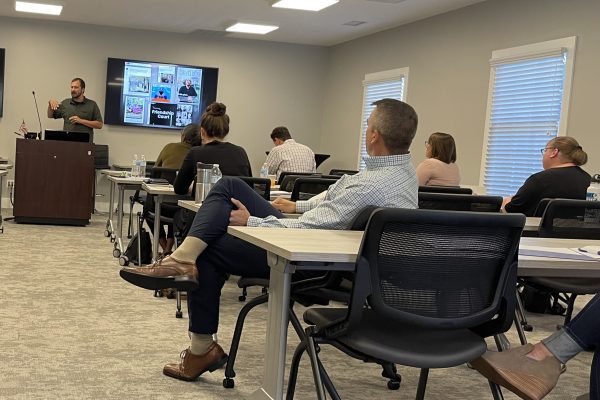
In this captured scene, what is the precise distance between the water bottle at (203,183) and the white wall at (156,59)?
709cm

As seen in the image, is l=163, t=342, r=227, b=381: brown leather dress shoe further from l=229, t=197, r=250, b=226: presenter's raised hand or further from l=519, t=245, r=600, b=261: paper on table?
l=519, t=245, r=600, b=261: paper on table

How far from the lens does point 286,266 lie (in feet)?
6.55

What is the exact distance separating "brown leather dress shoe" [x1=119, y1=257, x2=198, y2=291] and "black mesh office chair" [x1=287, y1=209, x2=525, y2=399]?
0.73 meters

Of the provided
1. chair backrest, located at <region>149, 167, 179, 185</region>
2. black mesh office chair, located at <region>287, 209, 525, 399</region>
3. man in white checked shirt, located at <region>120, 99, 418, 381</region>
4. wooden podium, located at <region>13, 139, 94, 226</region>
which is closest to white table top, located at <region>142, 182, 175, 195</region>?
chair backrest, located at <region>149, 167, 179, 185</region>

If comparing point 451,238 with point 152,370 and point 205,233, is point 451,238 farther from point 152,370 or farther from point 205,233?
point 152,370

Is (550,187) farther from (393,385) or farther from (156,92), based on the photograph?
(156,92)

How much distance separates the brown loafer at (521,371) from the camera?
1.94 metres

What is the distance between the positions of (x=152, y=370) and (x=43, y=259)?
3.08 metres

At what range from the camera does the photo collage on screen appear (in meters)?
10.4

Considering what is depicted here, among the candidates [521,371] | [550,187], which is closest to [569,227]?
→ [550,187]

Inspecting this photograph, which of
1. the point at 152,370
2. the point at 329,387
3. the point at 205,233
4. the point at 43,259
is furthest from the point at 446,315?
the point at 43,259

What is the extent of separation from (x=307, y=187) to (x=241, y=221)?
1.52m

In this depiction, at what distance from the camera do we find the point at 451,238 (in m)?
1.81

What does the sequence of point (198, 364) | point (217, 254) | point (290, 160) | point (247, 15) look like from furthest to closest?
point (247, 15)
point (290, 160)
point (198, 364)
point (217, 254)
